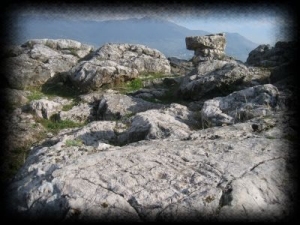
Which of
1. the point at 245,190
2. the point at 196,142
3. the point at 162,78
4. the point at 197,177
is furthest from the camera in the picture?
the point at 162,78

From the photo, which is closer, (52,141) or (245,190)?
(245,190)

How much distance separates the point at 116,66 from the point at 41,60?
23.1ft

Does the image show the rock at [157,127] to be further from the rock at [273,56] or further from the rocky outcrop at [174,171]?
the rock at [273,56]

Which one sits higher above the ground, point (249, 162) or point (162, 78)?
point (249, 162)

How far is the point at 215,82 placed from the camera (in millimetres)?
22328

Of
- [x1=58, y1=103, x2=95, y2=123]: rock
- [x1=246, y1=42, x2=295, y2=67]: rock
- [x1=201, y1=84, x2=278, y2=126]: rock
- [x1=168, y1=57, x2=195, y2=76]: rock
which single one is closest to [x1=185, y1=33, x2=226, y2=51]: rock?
[x1=168, y1=57, x2=195, y2=76]: rock

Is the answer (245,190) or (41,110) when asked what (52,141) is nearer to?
(41,110)

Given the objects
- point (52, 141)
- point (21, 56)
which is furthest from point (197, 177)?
point (21, 56)

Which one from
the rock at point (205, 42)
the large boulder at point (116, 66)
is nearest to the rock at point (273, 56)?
the rock at point (205, 42)

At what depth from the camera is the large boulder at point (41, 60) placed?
2659 centimetres

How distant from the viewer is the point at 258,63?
33.0 meters

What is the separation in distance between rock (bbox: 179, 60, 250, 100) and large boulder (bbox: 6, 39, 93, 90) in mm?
10994

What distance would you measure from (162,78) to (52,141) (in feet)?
44.7

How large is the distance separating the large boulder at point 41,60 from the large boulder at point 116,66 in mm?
2238
